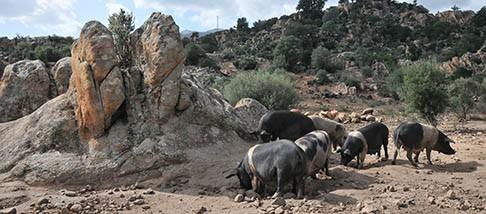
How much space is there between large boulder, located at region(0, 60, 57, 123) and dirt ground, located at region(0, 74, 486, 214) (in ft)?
14.0

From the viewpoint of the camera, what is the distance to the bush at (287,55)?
48562mm

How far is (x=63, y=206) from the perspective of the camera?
26.1 ft

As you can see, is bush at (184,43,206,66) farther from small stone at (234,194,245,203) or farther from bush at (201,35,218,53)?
small stone at (234,194,245,203)

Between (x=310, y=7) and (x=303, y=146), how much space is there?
70.8 meters

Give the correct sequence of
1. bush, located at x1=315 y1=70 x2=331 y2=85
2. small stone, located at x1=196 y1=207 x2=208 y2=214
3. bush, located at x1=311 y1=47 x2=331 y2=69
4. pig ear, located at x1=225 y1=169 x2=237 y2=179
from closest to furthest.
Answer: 1. small stone, located at x1=196 y1=207 x2=208 y2=214
2. pig ear, located at x1=225 y1=169 x2=237 y2=179
3. bush, located at x1=315 y1=70 x2=331 y2=85
4. bush, located at x1=311 y1=47 x2=331 y2=69

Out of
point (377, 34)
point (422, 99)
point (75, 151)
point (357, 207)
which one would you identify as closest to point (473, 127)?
point (422, 99)

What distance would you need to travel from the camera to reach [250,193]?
8234 millimetres

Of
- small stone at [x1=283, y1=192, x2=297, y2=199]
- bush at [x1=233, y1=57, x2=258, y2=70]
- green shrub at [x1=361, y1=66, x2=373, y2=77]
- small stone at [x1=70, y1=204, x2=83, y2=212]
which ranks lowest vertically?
small stone at [x1=70, y1=204, x2=83, y2=212]

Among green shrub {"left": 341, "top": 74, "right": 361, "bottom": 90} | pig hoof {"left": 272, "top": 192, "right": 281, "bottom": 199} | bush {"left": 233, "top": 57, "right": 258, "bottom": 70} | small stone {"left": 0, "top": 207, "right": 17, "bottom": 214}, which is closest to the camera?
small stone {"left": 0, "top": 207, "right": 17, "bottom": 214}

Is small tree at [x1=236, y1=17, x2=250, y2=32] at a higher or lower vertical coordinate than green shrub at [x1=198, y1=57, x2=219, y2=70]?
higher

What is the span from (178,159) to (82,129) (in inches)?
80.1

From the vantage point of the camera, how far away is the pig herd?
806cm

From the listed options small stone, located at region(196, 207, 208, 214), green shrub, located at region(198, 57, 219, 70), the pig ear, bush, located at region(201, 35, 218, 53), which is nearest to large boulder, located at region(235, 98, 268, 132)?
the pig ear

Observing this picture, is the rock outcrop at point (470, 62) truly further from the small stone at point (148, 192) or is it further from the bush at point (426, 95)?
the small stone at point (148, 192)
